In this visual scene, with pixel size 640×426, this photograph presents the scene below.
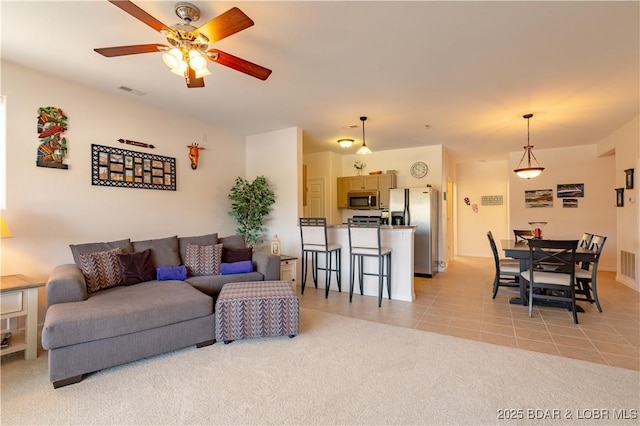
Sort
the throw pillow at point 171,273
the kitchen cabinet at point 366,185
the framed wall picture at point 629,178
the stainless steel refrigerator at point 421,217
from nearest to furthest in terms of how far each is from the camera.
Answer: the throw pillow at point 171,273, the framed wall picture at point 629,178, the stainless steel refrigerator at point 421,217, the kitchen cabinet at point 366,185

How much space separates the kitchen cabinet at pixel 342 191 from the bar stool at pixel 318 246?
7.72 ft

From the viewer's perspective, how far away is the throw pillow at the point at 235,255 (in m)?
3.86

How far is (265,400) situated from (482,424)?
1306mm

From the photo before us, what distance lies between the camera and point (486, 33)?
2.37 m

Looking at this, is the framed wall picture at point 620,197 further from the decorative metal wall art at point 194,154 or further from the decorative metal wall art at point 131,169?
the decorative metal wall art at point 131,169

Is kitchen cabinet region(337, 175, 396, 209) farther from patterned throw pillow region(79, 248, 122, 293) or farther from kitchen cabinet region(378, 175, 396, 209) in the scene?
patterned throw pillow region(79, 248, 122, 293)

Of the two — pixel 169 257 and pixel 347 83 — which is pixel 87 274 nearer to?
pixel 169 257

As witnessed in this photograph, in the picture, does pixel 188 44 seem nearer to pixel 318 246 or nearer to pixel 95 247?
pixel 95 247

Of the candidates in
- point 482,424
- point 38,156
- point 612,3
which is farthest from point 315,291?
point 612,3

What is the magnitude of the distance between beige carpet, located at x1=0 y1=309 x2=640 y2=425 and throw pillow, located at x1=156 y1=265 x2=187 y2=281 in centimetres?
101

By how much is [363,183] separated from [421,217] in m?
1.54

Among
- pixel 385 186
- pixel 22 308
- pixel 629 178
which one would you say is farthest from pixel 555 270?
pixel 22 308

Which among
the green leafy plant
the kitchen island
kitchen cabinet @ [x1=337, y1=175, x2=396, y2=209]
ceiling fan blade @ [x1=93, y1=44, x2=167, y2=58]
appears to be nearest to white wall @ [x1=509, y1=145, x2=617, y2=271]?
kitchen cabinet @ [x1=337, y1=175, x2=396, y2=209]

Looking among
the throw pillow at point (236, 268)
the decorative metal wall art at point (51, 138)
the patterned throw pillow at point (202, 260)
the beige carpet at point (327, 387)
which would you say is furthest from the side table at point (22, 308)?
the throw pillow at point (236, 268)
